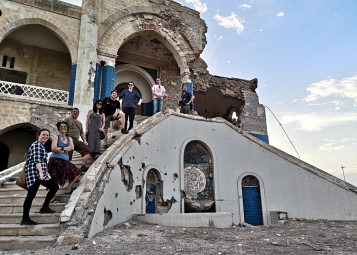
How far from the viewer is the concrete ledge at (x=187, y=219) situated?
6504 mm

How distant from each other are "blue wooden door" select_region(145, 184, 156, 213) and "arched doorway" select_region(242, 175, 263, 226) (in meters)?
3.43

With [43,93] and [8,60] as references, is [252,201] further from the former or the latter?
[8,60]

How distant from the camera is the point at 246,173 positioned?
9922 millimetres

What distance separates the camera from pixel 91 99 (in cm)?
1204

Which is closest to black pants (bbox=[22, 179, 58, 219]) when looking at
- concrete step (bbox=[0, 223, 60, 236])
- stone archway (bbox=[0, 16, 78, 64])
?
concrete step (bbox=[0, 223, 60, 236])

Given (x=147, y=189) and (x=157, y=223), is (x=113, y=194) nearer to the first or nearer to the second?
(x=157, y=223)

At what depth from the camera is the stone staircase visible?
155 inches

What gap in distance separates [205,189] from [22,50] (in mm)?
11709

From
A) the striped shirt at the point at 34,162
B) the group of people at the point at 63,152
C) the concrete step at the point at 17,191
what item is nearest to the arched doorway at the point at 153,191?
the group of people at the point at 63,152

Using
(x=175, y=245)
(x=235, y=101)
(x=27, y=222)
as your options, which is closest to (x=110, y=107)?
(x=27, y=222)

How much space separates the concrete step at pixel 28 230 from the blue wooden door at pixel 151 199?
3.92 m

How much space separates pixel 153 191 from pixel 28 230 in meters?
4.33

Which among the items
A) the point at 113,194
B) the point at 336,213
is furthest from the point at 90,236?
the point at 336,213

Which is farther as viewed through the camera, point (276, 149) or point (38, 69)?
point (38, 69)
